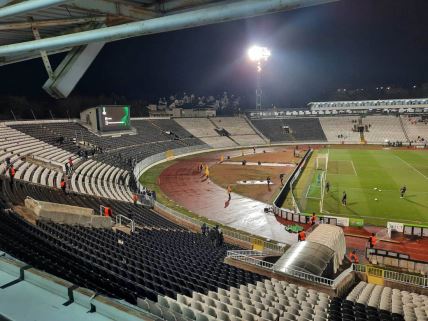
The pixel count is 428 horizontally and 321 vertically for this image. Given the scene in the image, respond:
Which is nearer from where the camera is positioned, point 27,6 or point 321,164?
point 27,6

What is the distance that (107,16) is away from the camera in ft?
17.4

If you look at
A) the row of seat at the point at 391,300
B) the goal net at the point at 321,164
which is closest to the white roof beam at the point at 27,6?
the row of seat at the point at 391,300

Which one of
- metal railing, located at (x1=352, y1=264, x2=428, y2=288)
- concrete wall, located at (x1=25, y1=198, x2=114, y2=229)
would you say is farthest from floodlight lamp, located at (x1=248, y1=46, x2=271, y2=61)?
concrete wall, located at (x1=25, y1=198, x2=114, y2=229)

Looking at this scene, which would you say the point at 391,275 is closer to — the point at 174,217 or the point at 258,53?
the point at 174,217

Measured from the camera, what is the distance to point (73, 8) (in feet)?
17.0

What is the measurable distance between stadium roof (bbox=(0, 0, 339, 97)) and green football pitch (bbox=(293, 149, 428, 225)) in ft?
78.5

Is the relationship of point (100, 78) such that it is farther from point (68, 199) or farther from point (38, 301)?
point (38, 301)

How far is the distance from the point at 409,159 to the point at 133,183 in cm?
4279

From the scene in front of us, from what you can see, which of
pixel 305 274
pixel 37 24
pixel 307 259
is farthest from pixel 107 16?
pixel 307 259

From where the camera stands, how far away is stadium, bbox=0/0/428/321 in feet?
15.1

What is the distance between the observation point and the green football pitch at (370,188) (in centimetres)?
2655

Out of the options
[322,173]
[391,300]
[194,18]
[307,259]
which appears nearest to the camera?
[194,18]

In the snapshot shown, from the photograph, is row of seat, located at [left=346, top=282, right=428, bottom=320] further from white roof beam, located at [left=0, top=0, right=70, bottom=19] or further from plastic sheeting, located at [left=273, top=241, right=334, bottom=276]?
white roof beam, located at [left=0, top=0, right=70, bottom=19]

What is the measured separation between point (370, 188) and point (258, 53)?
2377 inches
